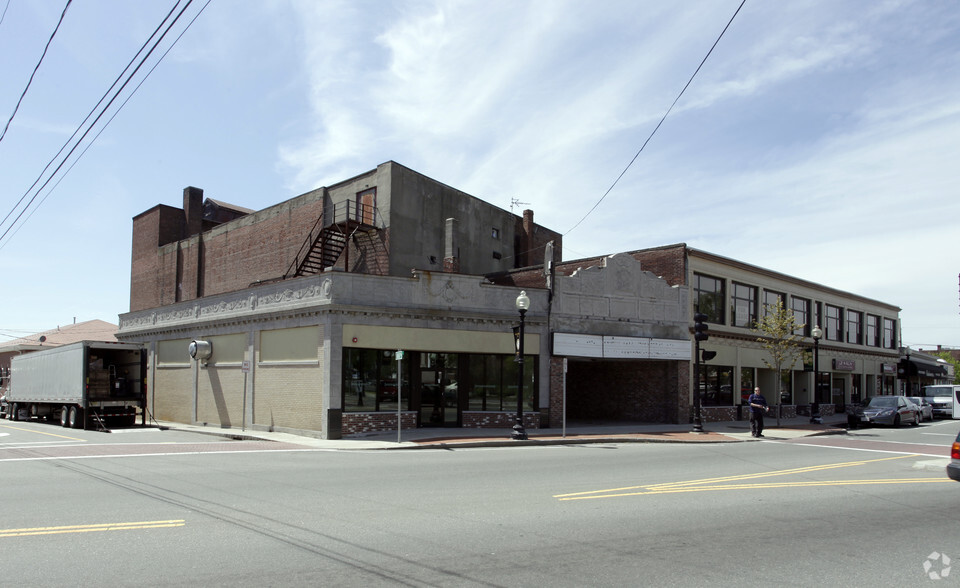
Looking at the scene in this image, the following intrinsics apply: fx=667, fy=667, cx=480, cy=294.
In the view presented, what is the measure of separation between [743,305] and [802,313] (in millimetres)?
7270

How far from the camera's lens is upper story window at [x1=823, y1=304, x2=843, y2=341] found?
40.1 meters

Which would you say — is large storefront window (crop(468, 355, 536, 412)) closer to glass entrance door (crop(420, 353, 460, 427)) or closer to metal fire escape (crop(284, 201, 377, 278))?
glass entrance door (crop(420, 353, 460, 427))

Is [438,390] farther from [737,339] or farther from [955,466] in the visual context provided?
[737,339]

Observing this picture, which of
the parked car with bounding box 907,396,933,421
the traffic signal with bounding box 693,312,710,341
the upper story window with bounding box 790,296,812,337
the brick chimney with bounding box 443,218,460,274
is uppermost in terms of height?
the brick chimney with bounding box 443,218,460,274

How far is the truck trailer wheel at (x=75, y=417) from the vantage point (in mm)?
26172

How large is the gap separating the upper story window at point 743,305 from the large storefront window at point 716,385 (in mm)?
2565

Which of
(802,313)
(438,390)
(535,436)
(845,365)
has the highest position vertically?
(802,313)

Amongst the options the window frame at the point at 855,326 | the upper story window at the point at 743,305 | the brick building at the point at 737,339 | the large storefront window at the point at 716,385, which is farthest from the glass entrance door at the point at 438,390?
the window frame at the point at 855,326

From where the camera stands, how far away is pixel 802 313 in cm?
3750

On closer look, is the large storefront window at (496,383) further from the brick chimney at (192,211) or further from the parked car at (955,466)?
the brick chimney at (192,211)

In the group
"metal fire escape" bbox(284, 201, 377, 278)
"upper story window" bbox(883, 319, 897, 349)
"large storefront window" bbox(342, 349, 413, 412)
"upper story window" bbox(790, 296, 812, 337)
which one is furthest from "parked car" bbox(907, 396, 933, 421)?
"metal fire escape" bbox(284, 201, 377, 278)

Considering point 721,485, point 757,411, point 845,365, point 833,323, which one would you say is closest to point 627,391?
point 757,411

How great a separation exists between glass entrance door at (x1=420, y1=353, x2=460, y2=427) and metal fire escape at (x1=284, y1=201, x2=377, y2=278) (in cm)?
830

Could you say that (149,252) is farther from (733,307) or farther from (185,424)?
(733,307)
